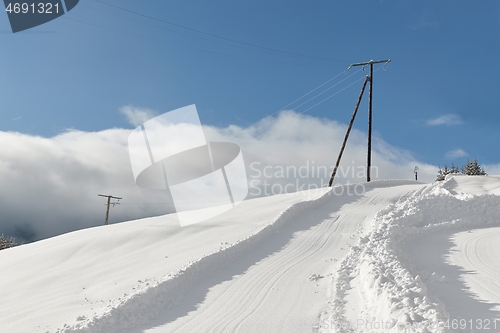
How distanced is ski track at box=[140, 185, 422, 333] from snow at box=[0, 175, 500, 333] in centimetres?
4

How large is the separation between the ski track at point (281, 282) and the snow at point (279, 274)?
4cm

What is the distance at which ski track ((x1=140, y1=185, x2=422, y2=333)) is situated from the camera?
619cm

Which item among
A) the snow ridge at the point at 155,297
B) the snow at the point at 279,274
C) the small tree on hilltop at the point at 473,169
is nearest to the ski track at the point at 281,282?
the snow at the point at 279,274

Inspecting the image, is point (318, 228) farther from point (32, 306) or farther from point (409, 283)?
point (32, 306)

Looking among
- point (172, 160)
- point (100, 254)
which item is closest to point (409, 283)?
point (172, 160)

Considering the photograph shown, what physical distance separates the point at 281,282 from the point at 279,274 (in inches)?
19.6

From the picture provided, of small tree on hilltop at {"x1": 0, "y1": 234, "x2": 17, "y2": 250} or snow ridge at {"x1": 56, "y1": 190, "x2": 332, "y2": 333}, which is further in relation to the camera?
small tree on hilltop at {"x1": 0, "y1": 234, "x2": 17, "y2": 250}

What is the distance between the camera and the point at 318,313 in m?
6.37

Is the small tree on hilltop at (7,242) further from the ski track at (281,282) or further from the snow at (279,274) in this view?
the ski track at (281,282)

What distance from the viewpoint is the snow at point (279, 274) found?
6.12 metres

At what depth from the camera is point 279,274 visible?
27.8ft

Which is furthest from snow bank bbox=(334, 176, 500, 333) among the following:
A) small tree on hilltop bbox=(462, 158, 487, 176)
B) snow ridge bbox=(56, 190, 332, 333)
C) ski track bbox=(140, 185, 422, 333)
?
small tree on hilltop bbox=(462, 158, 487, 176)

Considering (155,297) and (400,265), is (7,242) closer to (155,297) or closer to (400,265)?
(155,297)

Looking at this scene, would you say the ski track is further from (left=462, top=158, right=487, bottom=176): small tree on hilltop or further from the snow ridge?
(left=462, top=158, right=487, bottom=176): small tree on hilltop
